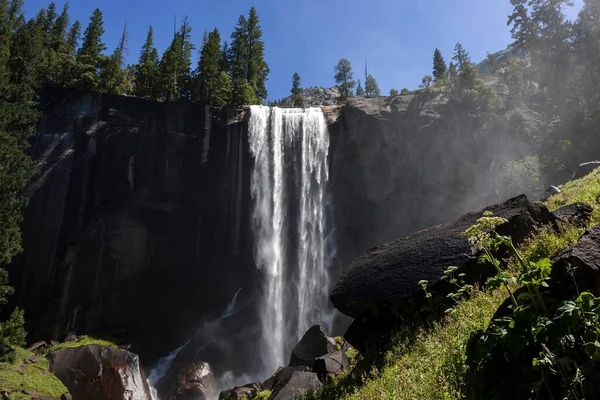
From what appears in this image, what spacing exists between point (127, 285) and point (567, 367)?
35.1 m

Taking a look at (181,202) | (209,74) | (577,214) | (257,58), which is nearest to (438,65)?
(257,58)

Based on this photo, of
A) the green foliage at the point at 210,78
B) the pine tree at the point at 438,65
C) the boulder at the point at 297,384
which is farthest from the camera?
the pine tree at the point at 438,65

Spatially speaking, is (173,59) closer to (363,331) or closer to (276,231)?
(276,231)

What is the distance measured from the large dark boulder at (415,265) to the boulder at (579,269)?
348cm

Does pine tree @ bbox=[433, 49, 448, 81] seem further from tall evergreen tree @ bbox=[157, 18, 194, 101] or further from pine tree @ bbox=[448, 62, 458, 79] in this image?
tall evergreen tree @ bbox=[157, 18, 194, 101]

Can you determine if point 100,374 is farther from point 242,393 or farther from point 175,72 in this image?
point 175,72

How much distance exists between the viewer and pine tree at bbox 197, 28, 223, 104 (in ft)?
132

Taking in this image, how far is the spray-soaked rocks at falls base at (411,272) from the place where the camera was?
29.1 ft

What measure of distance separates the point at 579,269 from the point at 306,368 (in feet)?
41.2

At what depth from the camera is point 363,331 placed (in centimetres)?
998

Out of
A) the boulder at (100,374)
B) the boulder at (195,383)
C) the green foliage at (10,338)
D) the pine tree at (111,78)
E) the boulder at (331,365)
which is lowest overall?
the boulder at (195,383)

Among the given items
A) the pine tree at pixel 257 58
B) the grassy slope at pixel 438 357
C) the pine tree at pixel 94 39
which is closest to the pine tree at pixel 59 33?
the pine tree at pixel 94 39

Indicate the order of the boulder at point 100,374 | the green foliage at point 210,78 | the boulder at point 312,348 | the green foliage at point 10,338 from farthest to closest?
the green foliage at point 210,78, the boulder at point 100,374, the green foliage at point 10,338, the boulder at point 312,348

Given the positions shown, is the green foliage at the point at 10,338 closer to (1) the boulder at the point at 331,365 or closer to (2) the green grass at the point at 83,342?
(2) the green grass at the point at 83,342
